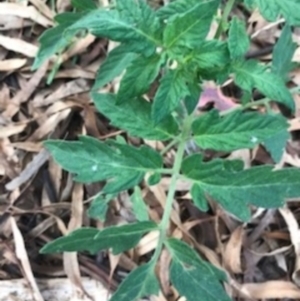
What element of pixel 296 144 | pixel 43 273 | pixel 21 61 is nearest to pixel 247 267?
pixel 296 144

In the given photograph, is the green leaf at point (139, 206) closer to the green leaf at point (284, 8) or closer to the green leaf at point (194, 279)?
the green leaf at point (194, 279)

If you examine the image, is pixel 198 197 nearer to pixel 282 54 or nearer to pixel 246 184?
pixel 246 184

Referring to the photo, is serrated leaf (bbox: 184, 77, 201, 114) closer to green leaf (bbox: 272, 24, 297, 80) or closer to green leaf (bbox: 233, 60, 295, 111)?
green leaf (bbox: 233, 60, 295, 111)

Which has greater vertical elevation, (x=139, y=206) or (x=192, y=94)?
(x=192, y=94)

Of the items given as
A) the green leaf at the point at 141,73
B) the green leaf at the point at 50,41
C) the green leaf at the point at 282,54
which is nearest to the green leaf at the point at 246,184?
the green leaf at the point at 141,73

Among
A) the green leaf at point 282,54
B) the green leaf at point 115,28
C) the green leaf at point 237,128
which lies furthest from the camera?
the green leaf at point 282,54

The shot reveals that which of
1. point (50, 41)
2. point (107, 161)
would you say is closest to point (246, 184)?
point (107, 161)

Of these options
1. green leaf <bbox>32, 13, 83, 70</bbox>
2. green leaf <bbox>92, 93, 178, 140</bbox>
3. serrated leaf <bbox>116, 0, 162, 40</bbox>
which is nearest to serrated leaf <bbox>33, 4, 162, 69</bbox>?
serrated leaf <bbox>116, 0, 162, 40</bbox>

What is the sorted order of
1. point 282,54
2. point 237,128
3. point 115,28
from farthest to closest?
point 282,54, point 237,128, point 115,28
